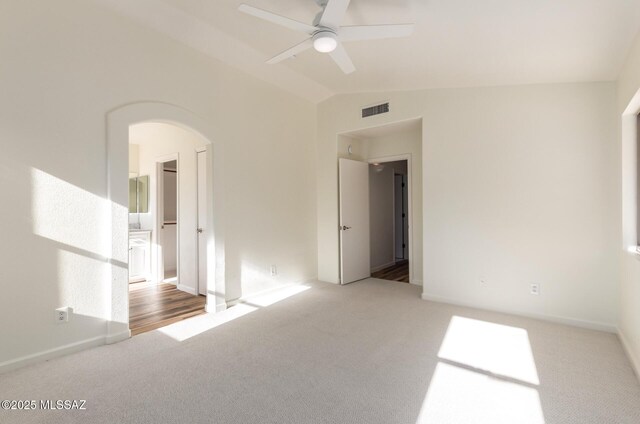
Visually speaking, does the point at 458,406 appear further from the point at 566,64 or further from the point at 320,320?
the point at 566,64

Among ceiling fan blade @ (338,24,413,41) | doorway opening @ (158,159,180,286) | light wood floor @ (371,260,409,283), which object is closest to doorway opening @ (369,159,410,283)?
light wood floor @ (371,260,409,283)

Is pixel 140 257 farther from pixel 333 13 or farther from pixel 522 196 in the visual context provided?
pixel 522 196

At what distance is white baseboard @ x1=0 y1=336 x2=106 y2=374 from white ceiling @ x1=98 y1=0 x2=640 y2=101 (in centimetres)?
310

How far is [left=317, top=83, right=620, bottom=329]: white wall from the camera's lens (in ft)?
10.3

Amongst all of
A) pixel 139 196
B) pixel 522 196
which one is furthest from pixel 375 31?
pixel 139 196

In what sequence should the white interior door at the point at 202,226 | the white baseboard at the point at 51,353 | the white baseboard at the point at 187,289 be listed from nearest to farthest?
the white baseboard at the point at 51,353, the white interior door at the point at 202,226, the white baseboard at the point at 187,289

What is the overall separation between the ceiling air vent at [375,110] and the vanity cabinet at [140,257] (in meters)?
4.35

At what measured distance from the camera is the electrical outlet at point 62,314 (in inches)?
102

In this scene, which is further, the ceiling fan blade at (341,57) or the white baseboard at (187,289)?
the white baseboard at (187,289)

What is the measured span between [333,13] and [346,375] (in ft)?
8.55

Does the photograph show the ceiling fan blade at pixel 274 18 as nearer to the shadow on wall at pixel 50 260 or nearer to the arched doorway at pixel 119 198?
the arched doorway at pixel 119 198

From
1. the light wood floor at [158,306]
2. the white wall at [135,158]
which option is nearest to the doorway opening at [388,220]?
the light wood floor at [158,306]

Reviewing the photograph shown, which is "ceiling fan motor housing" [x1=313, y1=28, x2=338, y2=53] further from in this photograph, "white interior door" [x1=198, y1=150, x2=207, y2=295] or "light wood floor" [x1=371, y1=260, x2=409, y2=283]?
"light wood floor" [x1=371, y1=260, x2=409, y2=283]

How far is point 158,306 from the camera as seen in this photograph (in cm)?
405
